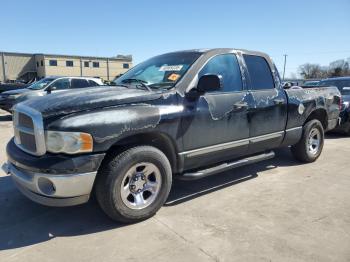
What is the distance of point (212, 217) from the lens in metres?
3.76

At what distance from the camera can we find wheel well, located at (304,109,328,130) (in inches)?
241

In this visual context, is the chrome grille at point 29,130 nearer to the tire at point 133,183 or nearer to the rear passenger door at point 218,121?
the tire at point 133,183

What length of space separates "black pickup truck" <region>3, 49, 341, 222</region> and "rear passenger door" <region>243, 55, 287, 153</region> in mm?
16

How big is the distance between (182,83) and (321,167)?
132 inches

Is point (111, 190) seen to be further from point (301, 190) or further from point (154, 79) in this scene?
point (301, 190)

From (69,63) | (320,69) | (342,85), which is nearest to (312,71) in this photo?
(320,69)

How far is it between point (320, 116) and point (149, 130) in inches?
165

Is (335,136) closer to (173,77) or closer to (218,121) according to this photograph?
(218,121)

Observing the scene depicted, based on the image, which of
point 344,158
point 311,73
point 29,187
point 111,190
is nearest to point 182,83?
point 111,190

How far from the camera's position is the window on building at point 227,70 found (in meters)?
4.37

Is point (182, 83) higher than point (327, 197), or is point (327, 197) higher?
point (182, 83)

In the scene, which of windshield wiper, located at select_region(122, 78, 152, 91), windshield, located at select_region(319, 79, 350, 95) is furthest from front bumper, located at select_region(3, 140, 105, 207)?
windshield, located at select_region(319, 79, 350, 95)

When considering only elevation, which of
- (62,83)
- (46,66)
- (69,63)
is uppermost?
(69,63)

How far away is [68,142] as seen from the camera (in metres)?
3.11
